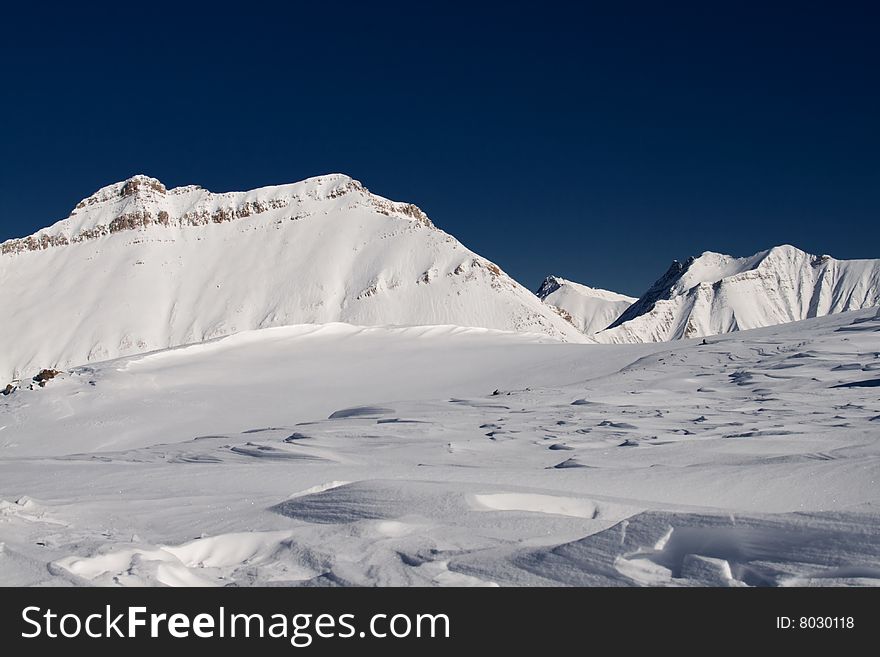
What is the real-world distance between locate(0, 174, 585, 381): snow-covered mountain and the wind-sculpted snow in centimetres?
7229

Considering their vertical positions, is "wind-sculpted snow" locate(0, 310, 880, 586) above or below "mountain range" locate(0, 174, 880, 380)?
below

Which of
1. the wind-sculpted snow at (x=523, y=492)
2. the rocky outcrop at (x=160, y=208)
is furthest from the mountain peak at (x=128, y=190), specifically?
the wind-sculpted snow at (x=523, y=492)

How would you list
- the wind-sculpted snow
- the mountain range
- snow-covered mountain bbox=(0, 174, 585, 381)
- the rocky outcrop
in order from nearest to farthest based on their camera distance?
the wind-sculpted snow < the mountain range < snow-covered mountain bbox=(0, 174, 585, 381) < the rocky outcrop

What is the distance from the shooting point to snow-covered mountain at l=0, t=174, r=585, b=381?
3455 inches

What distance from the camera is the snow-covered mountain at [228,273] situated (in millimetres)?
87750

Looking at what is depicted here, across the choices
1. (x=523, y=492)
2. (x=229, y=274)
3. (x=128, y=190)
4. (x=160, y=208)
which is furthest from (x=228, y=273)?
(x=523, y=492)

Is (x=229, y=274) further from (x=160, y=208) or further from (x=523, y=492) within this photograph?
(x=523, y=492)

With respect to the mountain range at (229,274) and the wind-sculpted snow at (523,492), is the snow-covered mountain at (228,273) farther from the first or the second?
the wind-sculpted snow at (523,492)

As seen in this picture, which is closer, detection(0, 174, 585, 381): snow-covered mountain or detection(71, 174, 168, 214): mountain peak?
detection(0, 174, 585, 381): snow-covered mountain

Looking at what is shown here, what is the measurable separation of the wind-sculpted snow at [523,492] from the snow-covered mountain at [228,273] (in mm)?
72294

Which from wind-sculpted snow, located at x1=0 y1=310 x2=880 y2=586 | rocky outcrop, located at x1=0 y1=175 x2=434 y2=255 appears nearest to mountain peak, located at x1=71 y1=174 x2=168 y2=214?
rocky outcrop, located at x1=0 y1=175 x2=434 y2=255

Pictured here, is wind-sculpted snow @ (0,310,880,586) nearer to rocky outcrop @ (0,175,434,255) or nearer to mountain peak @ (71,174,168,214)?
rocky outcrop @ (0,175,434,255)
